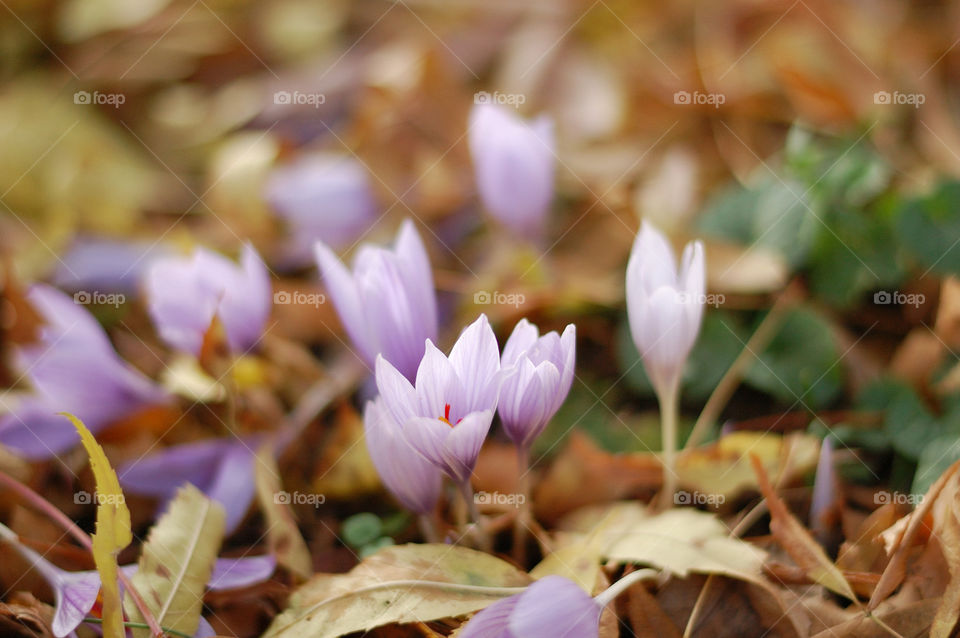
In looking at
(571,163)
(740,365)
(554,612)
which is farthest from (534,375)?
(571,163)

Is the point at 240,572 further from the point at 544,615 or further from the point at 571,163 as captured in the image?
the point at 571,163

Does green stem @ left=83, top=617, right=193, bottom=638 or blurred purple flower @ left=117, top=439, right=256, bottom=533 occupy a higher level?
blurred purple flower @ left=117, top=439, right=256, bottom=533

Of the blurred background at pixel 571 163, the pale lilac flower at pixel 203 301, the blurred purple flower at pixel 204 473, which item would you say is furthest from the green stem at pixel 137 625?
the blurred background at pixel 571 163

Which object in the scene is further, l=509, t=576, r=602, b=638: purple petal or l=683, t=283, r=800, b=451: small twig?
l=683, t=283, r=800, b=451: small twig

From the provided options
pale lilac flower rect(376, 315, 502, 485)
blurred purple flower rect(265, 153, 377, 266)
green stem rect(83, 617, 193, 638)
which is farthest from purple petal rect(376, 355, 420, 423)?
blurred purple flower rect(265, 153, 377, 266)

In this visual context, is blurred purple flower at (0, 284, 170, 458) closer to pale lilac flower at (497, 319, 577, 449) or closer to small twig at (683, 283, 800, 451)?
pale lilac flower at (497, 319, 577, 449)
